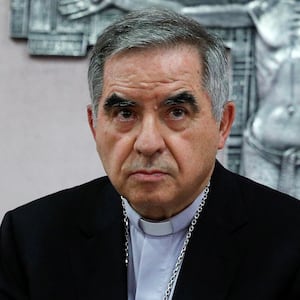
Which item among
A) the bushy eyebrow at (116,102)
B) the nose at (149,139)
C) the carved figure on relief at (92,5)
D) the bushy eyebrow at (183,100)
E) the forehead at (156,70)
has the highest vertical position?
the carved figure on relief at (92,5)

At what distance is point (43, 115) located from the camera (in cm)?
290

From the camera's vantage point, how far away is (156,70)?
4.18 feet

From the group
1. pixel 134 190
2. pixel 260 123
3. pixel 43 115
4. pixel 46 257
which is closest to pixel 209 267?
pixel 134 190

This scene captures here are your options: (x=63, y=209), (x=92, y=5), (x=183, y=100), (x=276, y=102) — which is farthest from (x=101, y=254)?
(x=92, y=5)

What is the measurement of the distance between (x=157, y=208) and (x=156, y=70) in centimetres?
25

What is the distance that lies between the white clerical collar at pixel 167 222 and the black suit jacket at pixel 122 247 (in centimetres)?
3

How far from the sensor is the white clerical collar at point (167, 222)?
144 centimetres

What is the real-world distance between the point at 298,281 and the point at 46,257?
19.6 inches

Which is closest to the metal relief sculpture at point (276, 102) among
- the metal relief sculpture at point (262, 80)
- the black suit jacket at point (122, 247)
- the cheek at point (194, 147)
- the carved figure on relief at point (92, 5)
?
the metal relief sculpture at point (262, 80)

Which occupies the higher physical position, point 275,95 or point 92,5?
point 92,5

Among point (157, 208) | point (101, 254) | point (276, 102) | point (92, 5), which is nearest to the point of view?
point (157, 208)

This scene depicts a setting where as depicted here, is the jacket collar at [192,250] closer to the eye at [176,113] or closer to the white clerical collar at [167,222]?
the white clerical collar at [167,222]

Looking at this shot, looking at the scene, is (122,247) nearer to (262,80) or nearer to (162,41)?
(162,41)

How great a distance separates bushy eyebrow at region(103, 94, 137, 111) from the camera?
1.28 m
